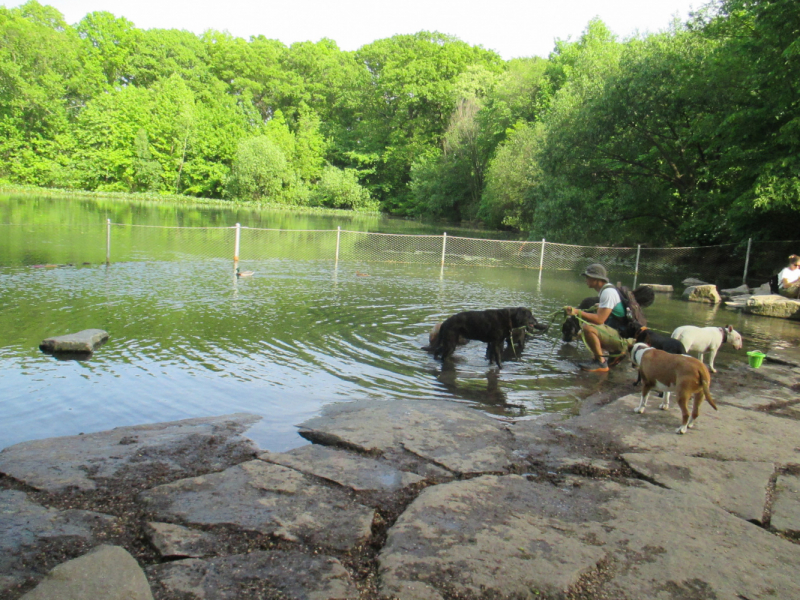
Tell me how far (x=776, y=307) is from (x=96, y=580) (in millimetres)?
15011

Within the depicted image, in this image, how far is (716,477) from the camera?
3.81 m

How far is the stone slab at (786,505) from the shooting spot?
3.17 m

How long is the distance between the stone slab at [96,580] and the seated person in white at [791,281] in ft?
52.5

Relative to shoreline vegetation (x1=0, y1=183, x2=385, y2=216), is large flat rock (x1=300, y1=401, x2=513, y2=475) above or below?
below

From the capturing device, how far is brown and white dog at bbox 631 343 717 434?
186 inches

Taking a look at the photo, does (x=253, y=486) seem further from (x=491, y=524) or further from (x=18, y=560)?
(x=491, y=524)

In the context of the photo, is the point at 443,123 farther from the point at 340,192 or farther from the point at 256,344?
the point at 256,344

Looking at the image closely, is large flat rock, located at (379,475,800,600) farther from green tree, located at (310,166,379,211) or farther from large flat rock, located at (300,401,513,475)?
green tree, located at (310,166,379,211)

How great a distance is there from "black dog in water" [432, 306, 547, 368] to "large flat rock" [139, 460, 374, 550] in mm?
4528

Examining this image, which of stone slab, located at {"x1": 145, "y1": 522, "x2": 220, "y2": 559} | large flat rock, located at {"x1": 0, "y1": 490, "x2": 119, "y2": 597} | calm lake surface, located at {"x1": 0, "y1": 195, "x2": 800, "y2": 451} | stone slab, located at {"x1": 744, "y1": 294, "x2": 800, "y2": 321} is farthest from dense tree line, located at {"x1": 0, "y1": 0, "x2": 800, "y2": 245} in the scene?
large flat rock, located at {"x1": 0, "y1": 490, "x2": 119, "y2": 597}

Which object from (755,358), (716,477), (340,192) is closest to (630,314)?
(755,358)

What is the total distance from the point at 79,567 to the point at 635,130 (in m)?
24.8

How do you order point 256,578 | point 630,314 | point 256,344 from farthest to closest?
point 256,344, point 630,314, point 256,578

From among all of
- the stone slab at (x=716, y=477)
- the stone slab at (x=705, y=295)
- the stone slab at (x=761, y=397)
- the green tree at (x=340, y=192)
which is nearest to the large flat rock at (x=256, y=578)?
the stone slab at (x=716, y=477)
